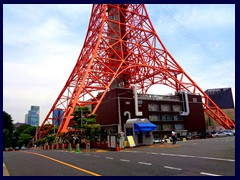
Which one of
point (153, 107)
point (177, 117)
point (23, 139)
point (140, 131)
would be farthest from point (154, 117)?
point (23, 139)

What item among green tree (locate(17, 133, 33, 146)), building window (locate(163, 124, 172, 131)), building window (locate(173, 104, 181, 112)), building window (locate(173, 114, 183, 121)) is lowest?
green tree (locate(17, 133, 33, 146))

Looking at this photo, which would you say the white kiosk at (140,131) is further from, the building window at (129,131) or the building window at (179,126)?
the building window at (179,126)

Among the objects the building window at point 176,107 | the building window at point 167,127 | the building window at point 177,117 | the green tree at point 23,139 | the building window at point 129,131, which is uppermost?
the building window at point 176,107

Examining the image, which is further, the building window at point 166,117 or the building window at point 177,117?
the building window at point 177,117

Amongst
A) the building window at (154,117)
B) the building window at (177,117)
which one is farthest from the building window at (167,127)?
the building window at (154,117)

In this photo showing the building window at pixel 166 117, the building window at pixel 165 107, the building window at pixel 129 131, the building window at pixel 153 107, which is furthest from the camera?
the building window at pixel 165 107

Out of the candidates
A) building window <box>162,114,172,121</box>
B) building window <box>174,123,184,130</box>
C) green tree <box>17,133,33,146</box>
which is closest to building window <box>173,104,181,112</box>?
building window <box>162,114,172,121</box>

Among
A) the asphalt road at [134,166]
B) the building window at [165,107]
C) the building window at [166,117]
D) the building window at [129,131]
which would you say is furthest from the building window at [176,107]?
the asphalt road at [134,166]

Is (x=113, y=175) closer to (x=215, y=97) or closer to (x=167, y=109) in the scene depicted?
(x=167, y=109)

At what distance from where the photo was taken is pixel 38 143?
146 ft

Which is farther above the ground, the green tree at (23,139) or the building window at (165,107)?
the building window at (165,107)

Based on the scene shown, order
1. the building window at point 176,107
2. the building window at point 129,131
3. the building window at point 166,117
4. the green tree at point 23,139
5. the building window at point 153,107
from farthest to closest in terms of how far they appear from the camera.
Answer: the green tree at point 23,139 → the building window at point 176,107 → the building window at point 166,117 → the building window at point 153,107 → the building window at point 129,131

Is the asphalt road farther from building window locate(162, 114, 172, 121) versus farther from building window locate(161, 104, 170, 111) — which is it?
building window locate(161, 104, 170, 111)

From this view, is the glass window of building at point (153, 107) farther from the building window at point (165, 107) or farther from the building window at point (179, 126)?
the building window at point (179, 126)
